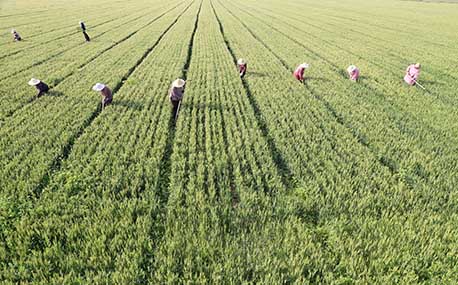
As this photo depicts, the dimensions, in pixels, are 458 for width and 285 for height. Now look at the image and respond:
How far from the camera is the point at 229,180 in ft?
22.0

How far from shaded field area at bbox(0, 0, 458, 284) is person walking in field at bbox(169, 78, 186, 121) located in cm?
49

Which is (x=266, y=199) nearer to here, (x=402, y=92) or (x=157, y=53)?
(x=402, y=92)

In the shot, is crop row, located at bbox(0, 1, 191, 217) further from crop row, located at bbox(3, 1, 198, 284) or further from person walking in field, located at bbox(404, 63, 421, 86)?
person walking in field, located at bbox(404, 63, 421, 86)

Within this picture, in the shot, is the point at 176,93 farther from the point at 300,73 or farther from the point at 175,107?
the point at 300,73

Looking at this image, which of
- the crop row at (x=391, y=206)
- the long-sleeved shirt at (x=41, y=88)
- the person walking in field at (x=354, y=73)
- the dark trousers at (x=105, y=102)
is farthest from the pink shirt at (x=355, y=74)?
the long-sleeved shirt at (x=41, y=88)

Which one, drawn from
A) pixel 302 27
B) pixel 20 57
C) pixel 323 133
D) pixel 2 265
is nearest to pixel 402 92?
pixel 323 133

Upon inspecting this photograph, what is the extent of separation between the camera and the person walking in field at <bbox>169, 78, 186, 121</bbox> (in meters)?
9.60

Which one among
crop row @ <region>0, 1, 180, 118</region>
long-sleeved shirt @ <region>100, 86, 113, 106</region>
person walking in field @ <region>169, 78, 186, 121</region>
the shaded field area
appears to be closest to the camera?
the shaded field area

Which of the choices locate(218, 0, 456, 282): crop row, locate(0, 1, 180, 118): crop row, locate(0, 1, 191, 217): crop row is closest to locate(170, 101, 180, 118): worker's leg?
locate(0, 1, 191, 217): crop row

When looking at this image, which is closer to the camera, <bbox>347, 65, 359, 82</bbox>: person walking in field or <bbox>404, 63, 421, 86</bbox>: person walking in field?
<bbox>404, 63, 421, 86</bbox>: person walking in field

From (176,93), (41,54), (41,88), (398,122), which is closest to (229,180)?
(176,93)

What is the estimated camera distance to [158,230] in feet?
A: 17.4

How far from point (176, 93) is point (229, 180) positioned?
433 centimetres

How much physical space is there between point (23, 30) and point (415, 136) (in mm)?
35108
